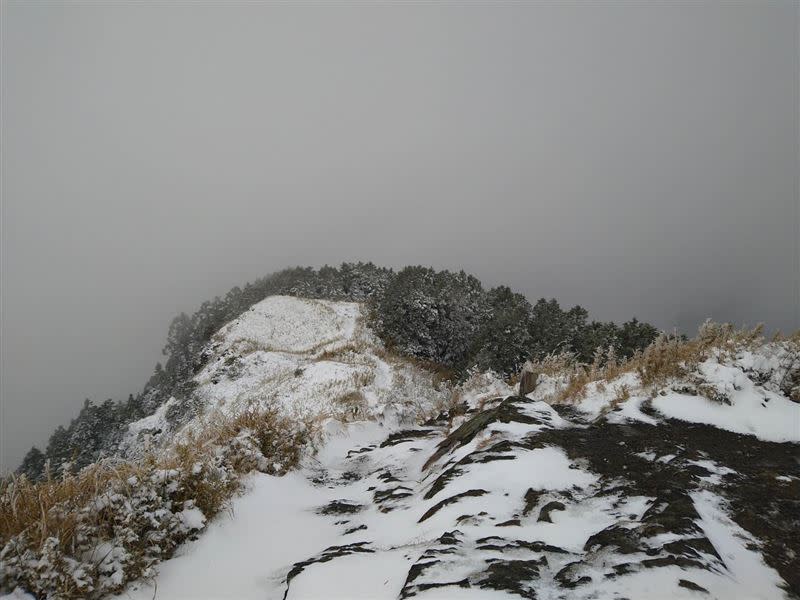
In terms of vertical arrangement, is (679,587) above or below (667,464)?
above

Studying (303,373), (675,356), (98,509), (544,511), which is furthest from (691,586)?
(303,373)

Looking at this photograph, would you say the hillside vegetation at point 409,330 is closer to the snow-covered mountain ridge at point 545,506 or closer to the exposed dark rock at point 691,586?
the snow-covered mountain ridge at point 545,506

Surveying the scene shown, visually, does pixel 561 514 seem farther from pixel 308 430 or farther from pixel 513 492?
pixel 308 430

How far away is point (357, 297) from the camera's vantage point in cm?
3675

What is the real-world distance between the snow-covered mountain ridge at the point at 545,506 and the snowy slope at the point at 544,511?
0.02 meters

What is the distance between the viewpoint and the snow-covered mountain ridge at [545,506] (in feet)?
9.08

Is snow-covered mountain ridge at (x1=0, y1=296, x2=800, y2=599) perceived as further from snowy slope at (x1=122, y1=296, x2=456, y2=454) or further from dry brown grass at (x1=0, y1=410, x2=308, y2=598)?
snowy slope at (x1=122, y1=296, x2=456, y2=454)

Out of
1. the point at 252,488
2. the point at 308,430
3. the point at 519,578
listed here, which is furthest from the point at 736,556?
the point at 308,430

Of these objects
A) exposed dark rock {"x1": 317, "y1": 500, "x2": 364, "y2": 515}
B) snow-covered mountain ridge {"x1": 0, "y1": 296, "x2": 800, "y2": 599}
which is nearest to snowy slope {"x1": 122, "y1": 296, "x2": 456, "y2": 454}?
snow-covered mountain ridge {"x1": 0, "y1": 296, "x2": 800, "y2": 599}

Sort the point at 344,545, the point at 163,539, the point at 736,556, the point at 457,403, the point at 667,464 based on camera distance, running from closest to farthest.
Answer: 1. the point at 736,556
2. the point at 163,539
3. the point at 344,545
4. the point at 667,464
5. the point at 457,403

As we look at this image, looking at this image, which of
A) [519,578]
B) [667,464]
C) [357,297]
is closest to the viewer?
[519,578]

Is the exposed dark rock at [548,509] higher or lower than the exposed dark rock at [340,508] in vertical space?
higher

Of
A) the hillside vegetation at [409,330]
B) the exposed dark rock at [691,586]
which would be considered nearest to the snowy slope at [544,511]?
the exposed dark rock at [691,586]

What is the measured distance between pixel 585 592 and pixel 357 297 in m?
34.6
